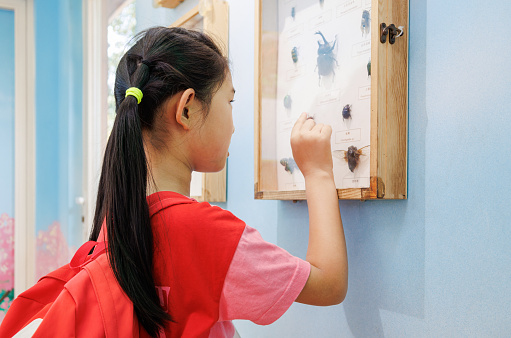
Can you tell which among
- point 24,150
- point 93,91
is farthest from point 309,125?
point 24,150

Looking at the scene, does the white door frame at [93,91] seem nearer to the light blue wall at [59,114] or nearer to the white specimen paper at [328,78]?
the light blue wall at [59,114]

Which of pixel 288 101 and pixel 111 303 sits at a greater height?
pixel 288 101

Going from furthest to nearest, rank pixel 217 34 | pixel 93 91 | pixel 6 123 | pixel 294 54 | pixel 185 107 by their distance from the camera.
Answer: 1. pixel 6 123
2. pixel 93 91
3. pixel 217 34
4. pixel 294 54
5. pixel 185 107

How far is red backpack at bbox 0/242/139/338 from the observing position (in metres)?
0.52

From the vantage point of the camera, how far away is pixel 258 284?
0.56m

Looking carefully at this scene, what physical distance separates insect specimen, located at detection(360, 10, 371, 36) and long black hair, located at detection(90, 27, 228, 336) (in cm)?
20

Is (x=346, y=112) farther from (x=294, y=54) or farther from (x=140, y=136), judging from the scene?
(x=140, y=136)

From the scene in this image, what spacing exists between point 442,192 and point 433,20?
0.22 meters

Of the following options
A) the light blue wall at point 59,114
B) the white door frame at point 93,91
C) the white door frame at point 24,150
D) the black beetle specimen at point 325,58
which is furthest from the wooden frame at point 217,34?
the white door frame at point 24,150

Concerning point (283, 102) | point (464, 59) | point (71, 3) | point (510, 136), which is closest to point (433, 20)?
point (464, 59)

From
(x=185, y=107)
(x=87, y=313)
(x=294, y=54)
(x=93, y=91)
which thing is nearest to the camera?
(x=87, y=313)

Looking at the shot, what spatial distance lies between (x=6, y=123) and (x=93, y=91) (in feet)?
1.60

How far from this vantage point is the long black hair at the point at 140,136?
22.0 inches

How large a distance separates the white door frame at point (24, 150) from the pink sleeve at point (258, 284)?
1.95 meters
